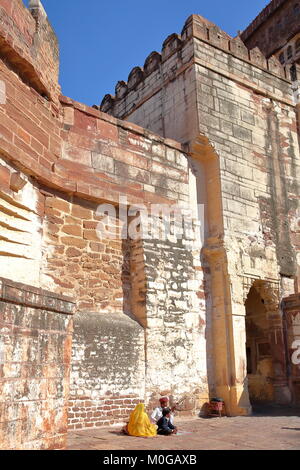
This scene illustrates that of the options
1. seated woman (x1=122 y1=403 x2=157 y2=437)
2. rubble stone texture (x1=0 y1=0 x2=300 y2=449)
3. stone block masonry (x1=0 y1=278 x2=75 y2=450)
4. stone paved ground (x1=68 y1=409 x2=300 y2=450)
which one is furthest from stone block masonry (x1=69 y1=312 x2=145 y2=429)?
stone block masonry (x1=0 y1=278 x2=75 y2=450)

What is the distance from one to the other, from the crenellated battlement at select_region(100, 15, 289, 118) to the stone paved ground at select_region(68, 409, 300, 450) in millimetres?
Answer: 7285

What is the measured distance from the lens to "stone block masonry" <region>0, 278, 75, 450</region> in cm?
329

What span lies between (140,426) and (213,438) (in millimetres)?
933

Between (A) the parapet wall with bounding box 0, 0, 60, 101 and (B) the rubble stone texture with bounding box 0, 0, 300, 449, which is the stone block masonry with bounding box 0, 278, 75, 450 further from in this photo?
(A) the parapet wall with bounding box 0, 0, 60, 101

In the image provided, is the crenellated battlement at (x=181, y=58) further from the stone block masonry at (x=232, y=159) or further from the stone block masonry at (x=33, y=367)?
the stone block masonry at (x=33, y=367)

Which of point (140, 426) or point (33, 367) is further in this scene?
point (140, 426)

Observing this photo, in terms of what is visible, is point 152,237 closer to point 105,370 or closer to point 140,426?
point 105,370

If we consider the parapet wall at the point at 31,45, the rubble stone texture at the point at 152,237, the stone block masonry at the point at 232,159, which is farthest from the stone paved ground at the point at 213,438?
the parapet wall at the point at 31,45

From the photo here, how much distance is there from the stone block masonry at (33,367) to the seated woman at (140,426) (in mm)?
2206

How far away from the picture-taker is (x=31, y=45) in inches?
281

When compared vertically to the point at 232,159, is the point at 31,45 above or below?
above

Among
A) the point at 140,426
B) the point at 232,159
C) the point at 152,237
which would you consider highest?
the point at 232,159

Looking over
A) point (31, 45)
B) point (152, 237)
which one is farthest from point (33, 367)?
point (31, 45)
